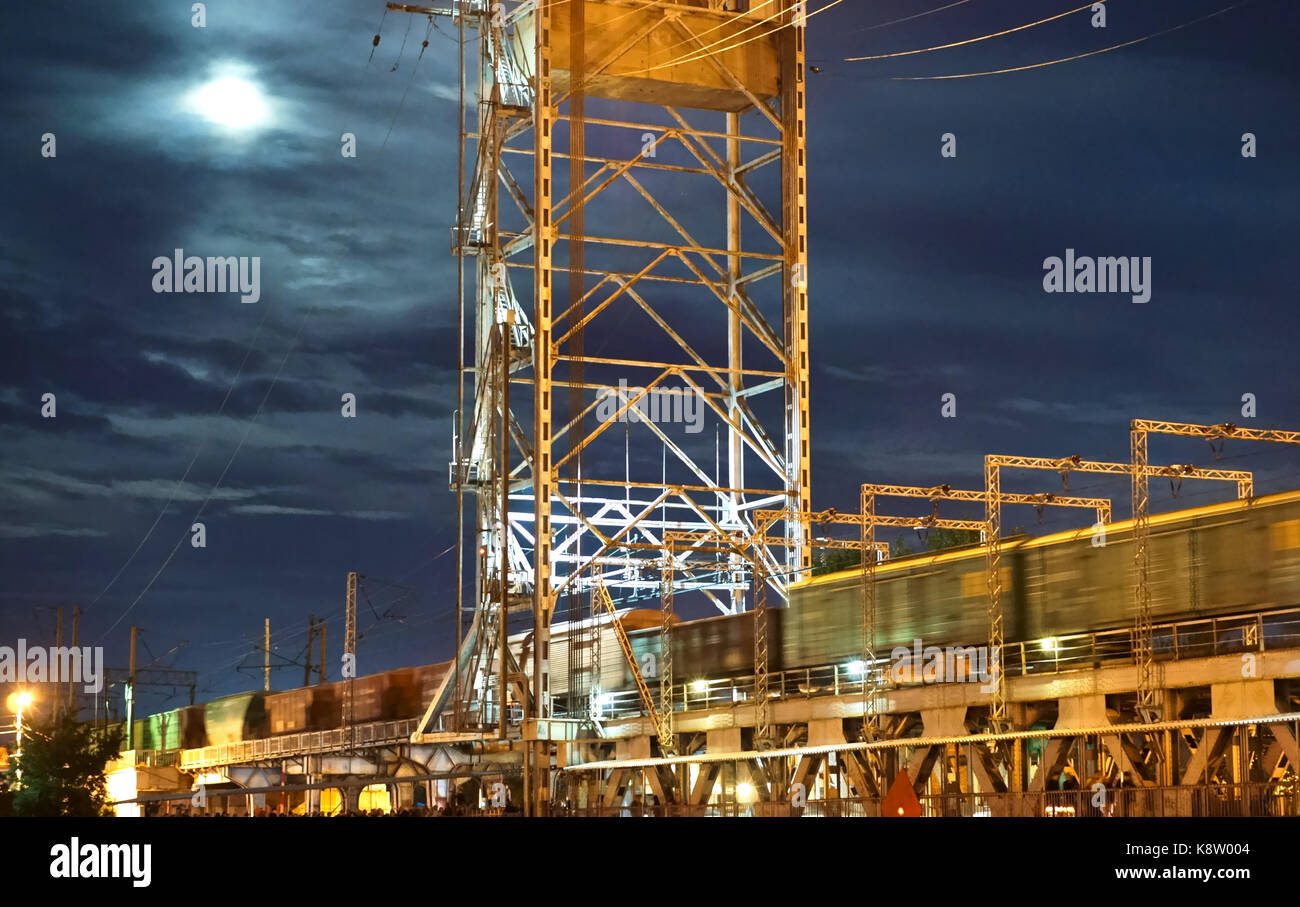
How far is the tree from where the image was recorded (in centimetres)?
7150

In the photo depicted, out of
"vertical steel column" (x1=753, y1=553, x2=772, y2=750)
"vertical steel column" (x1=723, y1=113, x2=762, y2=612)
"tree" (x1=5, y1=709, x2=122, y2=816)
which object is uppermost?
"vertical steel column" (x1=723, y1=113, x2=762, y2=612)

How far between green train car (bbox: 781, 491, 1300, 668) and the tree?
105 ft

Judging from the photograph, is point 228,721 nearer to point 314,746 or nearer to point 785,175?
point 314,746

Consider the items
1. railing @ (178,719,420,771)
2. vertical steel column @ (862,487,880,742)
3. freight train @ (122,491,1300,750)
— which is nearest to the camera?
freight train @ (122,491,1300,750)

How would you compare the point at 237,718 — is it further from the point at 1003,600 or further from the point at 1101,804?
the point at 1101,804

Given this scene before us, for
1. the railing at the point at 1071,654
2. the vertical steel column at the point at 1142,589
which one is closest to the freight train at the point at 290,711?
the railing at the point at 1071,654

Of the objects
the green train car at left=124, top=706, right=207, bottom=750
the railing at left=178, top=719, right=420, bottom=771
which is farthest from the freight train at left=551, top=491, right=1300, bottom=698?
the green train car at left=124, top=706, right=207, bottom=750

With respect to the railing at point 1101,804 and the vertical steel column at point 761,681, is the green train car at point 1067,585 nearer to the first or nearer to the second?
the vertical steel column at point 761,681

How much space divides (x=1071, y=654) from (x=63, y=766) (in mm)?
44823

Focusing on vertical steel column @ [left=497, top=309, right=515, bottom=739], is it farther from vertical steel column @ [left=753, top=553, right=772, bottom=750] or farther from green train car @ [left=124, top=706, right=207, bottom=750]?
green train car @ [left=124, top=706, right=207, bottom=750]

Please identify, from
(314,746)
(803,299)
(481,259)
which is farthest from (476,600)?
(314,746)

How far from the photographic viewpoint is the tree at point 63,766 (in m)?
71.5

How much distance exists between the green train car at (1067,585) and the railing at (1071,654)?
379mm

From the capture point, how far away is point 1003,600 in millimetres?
49312
